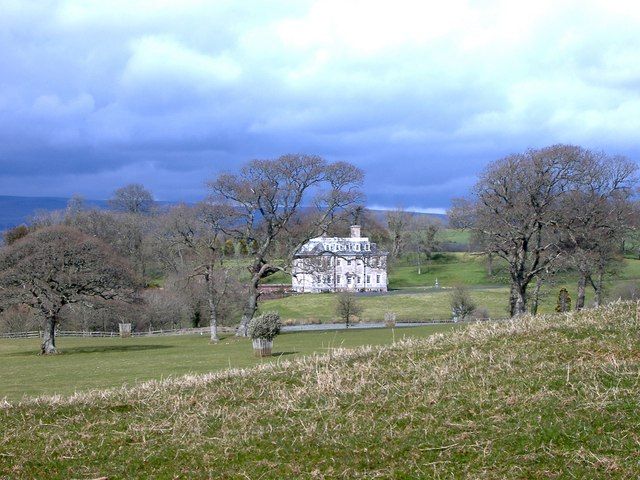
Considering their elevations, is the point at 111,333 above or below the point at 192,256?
below

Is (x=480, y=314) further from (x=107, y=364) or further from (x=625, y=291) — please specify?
(x=107, y=364)

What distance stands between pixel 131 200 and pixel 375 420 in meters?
108

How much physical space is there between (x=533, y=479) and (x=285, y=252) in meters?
43.1

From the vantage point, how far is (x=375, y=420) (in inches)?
299

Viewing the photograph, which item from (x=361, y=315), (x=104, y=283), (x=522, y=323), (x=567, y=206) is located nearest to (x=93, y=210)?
(x=361, y=315)

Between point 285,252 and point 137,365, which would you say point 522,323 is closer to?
point 137,365

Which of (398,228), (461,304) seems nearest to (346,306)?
(461,304)

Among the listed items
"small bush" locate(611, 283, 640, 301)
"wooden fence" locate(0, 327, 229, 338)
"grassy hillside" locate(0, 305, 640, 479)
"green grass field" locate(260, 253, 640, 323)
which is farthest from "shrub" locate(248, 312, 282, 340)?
"small bush" locate(611, 283, 640, 301)

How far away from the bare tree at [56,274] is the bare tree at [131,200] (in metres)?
72.2

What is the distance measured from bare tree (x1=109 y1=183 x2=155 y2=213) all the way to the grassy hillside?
103m

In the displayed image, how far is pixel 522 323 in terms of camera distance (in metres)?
12.1

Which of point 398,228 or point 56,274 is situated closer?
point 56,274

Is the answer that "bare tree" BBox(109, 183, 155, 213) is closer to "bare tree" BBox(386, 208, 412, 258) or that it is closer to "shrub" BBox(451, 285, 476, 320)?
"bare tree" BBox(386, 208, 412, 258)

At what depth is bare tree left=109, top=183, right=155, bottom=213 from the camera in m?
110
